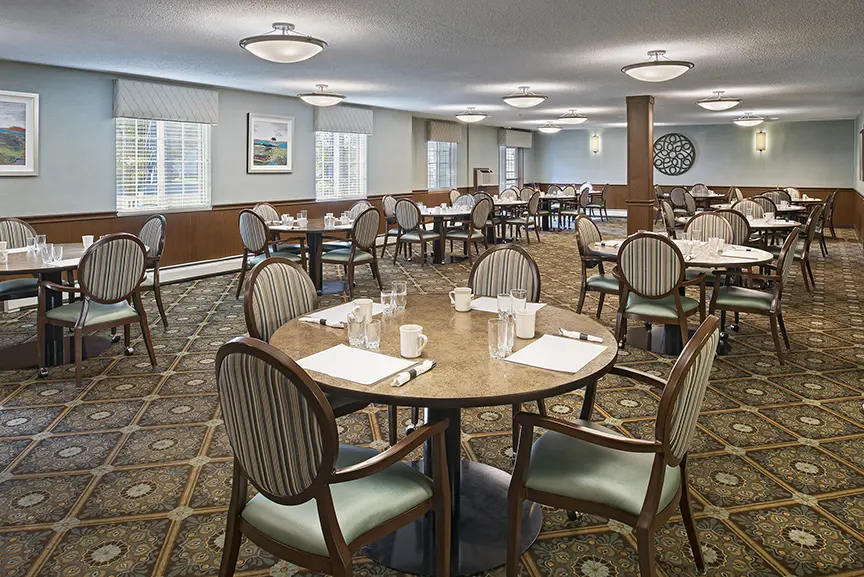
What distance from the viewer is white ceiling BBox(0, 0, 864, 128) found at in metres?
4.43

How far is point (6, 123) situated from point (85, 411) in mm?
4212

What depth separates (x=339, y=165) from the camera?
1084cm

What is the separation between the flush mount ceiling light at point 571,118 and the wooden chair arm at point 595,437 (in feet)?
37.0

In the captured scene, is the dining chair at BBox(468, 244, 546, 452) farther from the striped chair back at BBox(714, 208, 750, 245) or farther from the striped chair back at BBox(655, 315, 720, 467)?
the striped chair back at BBox(714, 208, 750, 245)

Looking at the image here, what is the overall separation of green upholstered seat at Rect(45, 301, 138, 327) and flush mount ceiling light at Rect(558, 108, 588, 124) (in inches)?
390

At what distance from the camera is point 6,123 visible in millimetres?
6273

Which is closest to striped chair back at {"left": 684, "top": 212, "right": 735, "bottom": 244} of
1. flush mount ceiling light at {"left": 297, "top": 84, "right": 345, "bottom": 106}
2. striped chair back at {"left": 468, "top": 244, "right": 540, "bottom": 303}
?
striped chair back at {"left": 468, "top": 244, "right": 540, "bottom": 303}

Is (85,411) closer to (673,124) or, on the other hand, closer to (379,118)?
(379,118)

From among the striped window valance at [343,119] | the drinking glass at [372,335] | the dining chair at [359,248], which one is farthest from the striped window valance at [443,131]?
the drinking glass at [372,335]

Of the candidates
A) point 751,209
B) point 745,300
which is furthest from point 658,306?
point 751,209

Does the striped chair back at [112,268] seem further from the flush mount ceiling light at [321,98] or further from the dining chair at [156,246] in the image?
the flush mount ceiling light at [321,98]

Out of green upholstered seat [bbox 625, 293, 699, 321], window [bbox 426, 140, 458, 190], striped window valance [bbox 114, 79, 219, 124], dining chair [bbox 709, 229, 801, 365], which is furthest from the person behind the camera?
window [bbox 426, 140, 458, 190]

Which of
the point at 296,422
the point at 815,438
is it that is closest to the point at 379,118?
the point at 815,438

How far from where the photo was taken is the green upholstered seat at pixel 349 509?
5.22 ft
